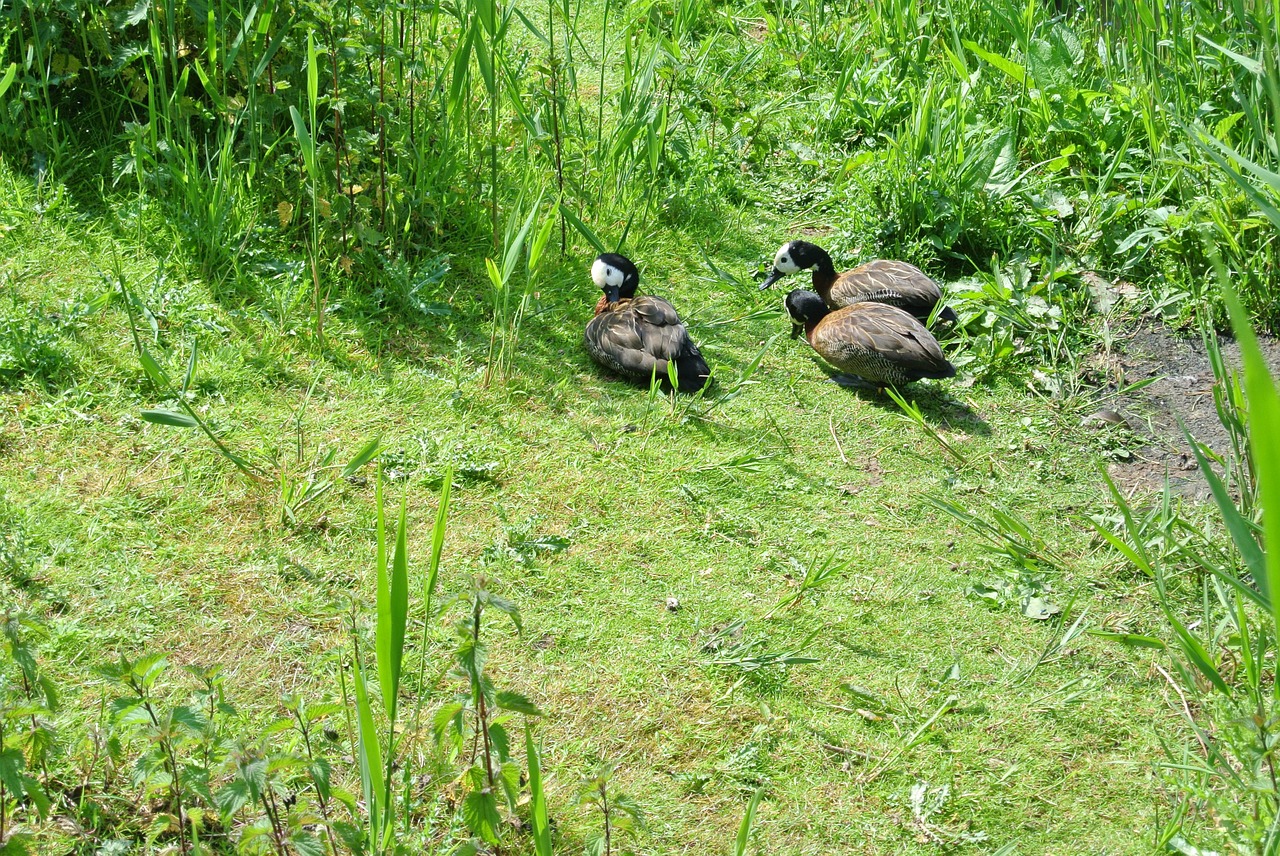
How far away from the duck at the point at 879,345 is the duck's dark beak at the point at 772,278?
50 centimetres

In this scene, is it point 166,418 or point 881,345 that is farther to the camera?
point 881,345

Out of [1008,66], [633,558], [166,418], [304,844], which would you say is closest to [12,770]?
[304,844]

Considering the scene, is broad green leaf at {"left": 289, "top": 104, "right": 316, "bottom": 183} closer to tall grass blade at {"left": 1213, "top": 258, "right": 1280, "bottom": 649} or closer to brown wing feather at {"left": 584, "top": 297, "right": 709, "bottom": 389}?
brown wing feather at {"left": 584, "top": 297, "right": 709, "bottom": 389}

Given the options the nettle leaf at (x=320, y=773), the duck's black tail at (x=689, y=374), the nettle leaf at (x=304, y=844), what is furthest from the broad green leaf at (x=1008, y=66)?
the nettle leaf at (x=304, y=844)

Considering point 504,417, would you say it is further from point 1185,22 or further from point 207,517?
point 1185,22

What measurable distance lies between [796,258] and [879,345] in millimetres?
1003

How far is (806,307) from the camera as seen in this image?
5824 millimetres

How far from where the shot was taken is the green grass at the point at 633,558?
362 cm

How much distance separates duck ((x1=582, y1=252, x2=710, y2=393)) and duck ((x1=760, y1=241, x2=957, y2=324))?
3.00 ft

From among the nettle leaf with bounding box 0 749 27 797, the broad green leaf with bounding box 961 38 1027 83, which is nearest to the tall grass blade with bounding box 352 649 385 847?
the nettle leaf with bounding box 0 749 27 797

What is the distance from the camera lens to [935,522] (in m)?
4.76

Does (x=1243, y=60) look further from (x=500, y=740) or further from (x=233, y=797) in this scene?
(x=233, y=797)

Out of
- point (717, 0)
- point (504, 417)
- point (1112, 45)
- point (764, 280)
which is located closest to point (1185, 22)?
point (1112, 45)

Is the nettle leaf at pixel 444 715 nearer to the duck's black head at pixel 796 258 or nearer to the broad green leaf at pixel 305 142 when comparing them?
the broad green leaf at pixel 305 142
